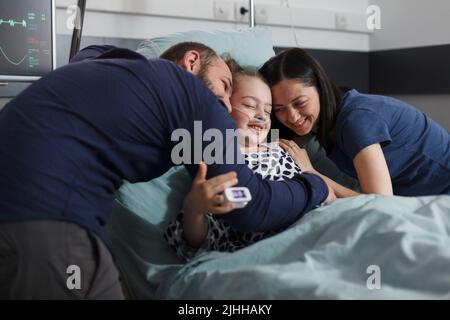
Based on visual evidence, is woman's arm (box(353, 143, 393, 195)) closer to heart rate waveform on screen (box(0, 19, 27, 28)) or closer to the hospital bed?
the hospital bed

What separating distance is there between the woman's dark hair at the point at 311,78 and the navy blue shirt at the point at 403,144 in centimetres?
4

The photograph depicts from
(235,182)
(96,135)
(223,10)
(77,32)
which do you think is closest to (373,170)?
(235,182)

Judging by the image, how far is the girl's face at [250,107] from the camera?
5.48 feet

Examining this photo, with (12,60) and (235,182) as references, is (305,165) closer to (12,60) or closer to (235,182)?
(235,182)

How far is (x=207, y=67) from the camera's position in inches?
55.2

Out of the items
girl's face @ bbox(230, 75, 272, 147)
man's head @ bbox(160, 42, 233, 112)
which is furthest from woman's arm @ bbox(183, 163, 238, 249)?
girl's face @ bbox(230, 75, 272, 147)

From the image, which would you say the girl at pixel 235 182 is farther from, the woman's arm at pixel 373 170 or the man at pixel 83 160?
the woman's arm at pixel 373 170

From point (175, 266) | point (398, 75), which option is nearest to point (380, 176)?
point (175, 266)

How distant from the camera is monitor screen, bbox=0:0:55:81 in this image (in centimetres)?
186

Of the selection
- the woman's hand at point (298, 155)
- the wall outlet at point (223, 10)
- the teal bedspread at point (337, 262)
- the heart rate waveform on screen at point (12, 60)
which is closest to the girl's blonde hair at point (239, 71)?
the woman's hand at point (298, 155)

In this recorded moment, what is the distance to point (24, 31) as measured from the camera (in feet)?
6.19

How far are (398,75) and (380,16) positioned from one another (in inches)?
13.8

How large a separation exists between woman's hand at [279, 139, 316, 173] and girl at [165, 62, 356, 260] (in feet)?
0.09
